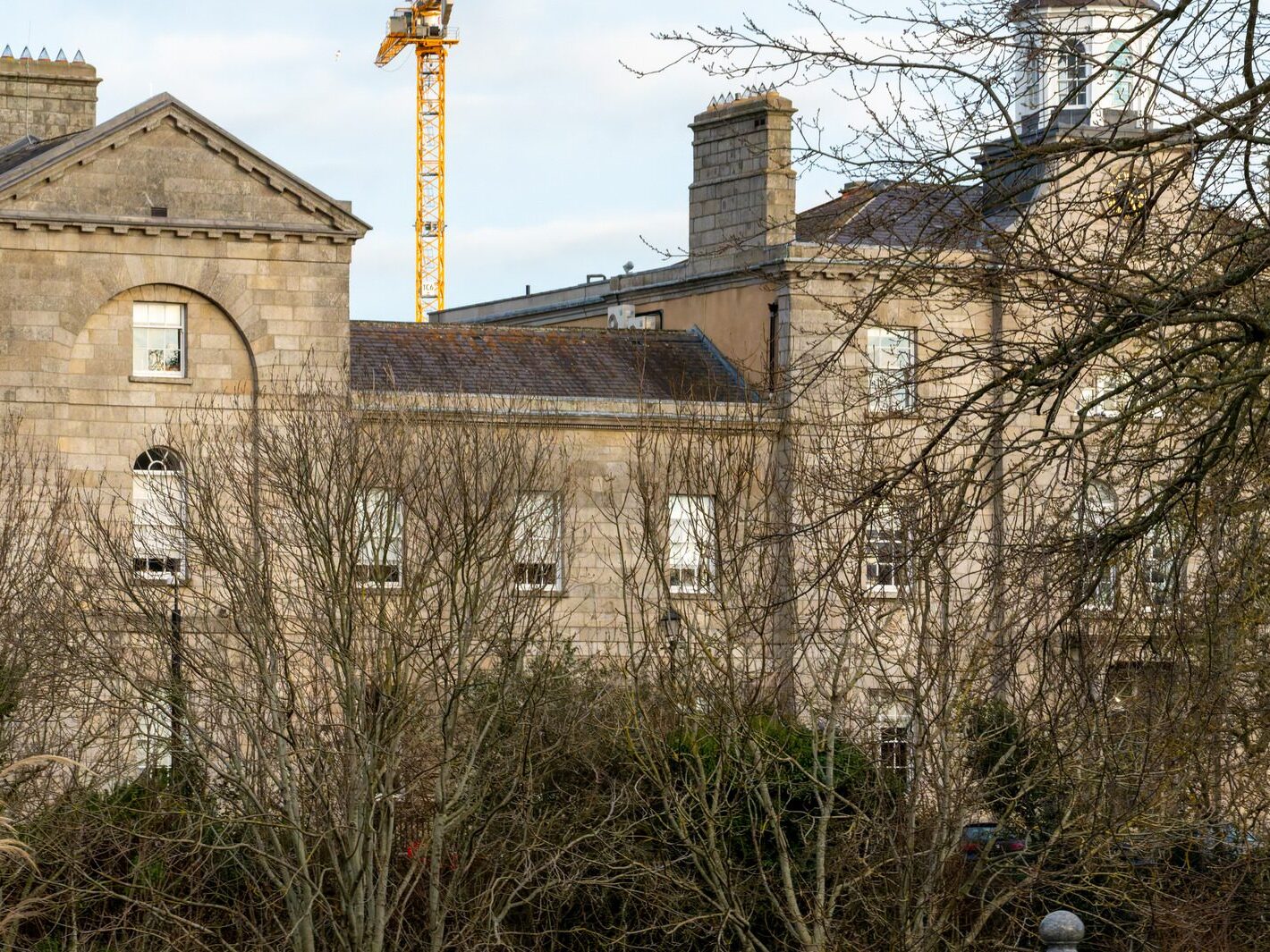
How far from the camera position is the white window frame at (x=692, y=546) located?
26328 millimetres

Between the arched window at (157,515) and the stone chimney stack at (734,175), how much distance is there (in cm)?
1029

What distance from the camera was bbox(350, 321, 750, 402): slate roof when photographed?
36688 mm

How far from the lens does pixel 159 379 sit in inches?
1356

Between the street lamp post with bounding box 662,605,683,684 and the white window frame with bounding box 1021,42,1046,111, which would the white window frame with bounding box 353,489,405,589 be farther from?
the white window frame with bounding box 1021,42,1046,111

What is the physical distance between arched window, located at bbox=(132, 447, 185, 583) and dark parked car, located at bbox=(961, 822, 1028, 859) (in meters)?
11.6

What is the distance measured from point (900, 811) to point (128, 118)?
17.8 m

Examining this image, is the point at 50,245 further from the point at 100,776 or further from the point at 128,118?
the point at 100,776

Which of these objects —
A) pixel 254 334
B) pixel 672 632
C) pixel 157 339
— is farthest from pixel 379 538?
pixel 157 339

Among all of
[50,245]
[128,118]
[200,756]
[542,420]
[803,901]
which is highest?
[128,118]

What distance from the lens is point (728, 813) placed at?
26.3m

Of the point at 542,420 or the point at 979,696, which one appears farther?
the point at 542,420

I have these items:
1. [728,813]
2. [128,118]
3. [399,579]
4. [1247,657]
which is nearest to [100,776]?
[399,579]

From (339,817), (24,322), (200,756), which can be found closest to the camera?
(200,756)

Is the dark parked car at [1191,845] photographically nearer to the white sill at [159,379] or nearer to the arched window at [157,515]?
the arched window at [157,515]
